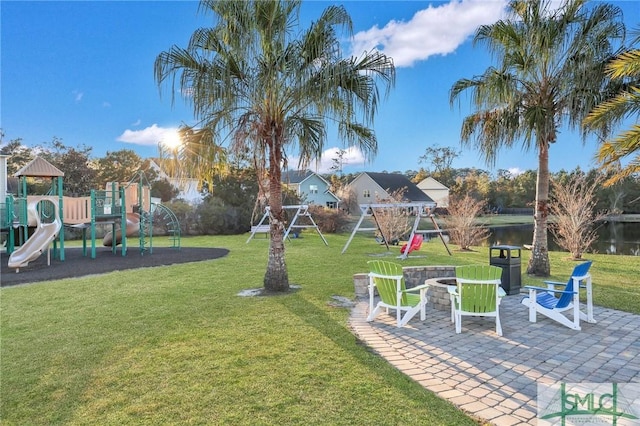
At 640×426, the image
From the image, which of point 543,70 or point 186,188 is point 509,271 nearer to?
point 543,70

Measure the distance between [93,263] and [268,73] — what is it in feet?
31.6

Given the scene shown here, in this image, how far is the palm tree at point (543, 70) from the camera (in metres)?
8.37

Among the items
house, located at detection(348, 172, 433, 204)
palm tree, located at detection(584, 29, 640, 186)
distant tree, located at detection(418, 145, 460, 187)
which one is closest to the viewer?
palm tree, located at detection(584, 29, 640, 186)

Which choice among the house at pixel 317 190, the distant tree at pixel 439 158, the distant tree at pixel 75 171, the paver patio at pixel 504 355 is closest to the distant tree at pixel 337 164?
the house at pixel 317 190

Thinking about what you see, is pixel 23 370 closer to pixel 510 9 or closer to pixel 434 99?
pixel 510 9

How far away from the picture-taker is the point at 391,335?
520 centimetres

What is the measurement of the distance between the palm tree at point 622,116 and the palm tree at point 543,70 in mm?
636

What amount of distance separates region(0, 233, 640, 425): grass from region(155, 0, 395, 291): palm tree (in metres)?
3.35

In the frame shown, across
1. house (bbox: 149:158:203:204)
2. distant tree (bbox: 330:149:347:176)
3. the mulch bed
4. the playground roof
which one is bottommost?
the mulch bed

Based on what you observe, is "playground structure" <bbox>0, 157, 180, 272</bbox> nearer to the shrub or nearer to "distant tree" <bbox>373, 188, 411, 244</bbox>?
"distant tree" <bbox>373, 188, 411, 244</bbox>

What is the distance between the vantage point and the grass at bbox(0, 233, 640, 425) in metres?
3.14

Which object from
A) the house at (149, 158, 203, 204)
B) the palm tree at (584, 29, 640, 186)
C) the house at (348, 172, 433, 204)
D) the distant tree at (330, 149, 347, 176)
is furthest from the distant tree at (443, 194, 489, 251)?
the distant tree at (330, 149, 347, 176)

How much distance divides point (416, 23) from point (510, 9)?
3.32 m

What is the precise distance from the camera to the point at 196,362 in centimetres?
418
